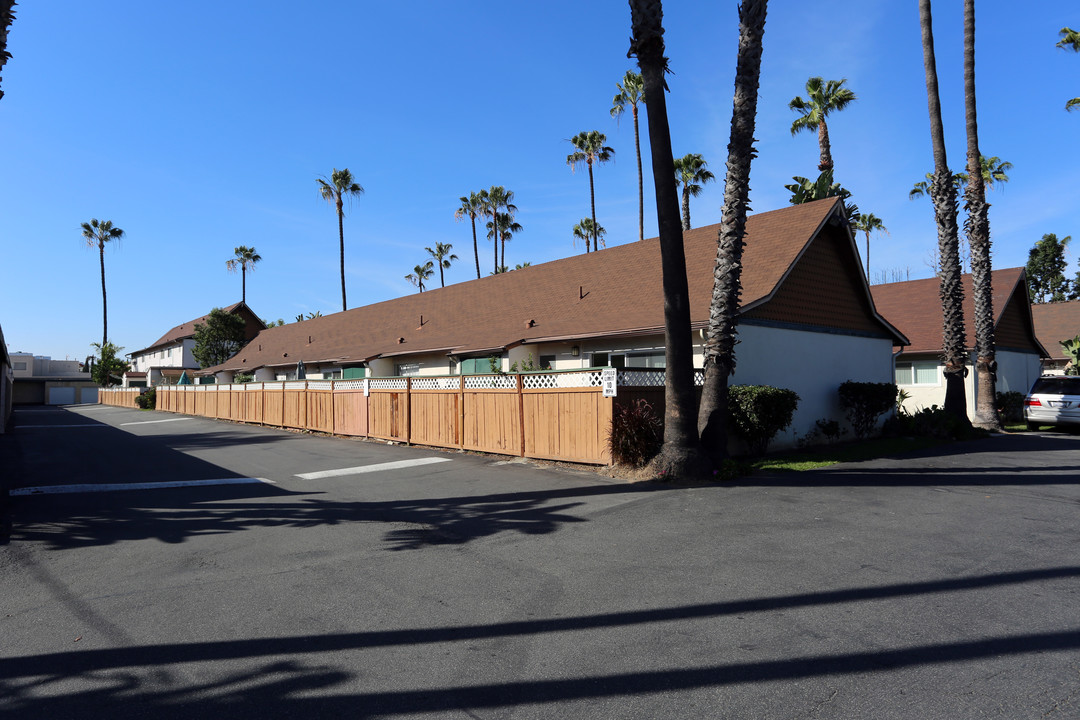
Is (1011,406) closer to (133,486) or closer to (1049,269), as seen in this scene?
(133,486)

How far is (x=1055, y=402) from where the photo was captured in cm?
1920

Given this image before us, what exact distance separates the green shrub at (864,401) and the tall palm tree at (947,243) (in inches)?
122

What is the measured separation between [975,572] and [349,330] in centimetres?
3253

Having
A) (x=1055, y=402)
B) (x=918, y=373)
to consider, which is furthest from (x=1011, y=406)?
(x=1055, y=402)

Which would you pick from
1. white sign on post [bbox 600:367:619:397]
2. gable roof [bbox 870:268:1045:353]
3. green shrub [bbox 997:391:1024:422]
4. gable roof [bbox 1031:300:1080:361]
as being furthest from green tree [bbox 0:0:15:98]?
gable roof [bbox 1031:300:1080:361]

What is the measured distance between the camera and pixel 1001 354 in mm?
25438

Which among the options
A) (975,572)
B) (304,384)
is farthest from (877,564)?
(304,384)

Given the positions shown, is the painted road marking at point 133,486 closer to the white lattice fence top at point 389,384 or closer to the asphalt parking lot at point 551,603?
the asphalt parking lot at point 551,603

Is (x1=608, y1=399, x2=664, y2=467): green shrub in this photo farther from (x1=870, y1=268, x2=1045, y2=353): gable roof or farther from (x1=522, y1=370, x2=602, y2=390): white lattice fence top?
(x1=870, y1=268, x2=1045, y2=353): gable roof

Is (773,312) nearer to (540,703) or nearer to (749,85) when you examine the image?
(749,85)

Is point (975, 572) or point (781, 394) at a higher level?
point (781, 394)

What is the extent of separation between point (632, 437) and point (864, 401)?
877cm

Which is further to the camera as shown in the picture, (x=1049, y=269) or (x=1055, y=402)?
(x=1049, y=269)

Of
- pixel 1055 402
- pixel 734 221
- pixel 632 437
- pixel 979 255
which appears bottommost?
pixel 632 437
